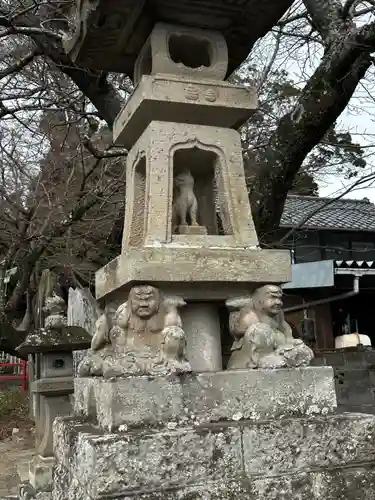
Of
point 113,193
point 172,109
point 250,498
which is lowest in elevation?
point 250,498

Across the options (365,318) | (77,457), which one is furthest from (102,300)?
(365,318)

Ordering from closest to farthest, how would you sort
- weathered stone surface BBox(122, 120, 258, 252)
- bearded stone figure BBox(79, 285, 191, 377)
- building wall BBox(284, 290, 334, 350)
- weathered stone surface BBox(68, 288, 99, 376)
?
bearded stone figure BBox(79, 285, 191, 377) → weathered stone surface BBox(122, 120, 258, 252) → weathered stone surface BBox(68, 288, 99, 376) → building wall BBox(284, 290, 334, 350)

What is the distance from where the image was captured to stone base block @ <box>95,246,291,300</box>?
2645 millimetres

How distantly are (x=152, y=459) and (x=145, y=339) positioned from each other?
61 centimetres

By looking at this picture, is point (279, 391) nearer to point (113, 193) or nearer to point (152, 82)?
point (152, 82)

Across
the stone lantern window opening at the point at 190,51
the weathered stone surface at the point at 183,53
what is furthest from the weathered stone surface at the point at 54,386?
the stone lantern window opening at the point at 190,51

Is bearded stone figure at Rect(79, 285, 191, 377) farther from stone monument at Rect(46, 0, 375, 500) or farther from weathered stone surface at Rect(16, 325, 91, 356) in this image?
weathered stone surface at Rect(16, 325, 91, 356)

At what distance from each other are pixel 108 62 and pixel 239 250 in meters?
1.71

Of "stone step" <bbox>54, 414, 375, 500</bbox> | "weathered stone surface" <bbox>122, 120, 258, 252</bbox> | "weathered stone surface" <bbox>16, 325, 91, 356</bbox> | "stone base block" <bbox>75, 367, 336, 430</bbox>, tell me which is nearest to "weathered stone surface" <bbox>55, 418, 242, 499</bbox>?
"stone step" <bbox>54, 414, 375, 500</bbox>

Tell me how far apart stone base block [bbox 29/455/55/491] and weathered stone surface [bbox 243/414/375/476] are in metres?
4.06

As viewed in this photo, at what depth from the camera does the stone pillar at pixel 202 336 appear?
2922mm

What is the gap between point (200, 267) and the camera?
2.74 metres

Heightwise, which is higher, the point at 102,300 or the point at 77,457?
the point at 102,300

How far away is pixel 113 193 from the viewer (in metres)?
8.65
